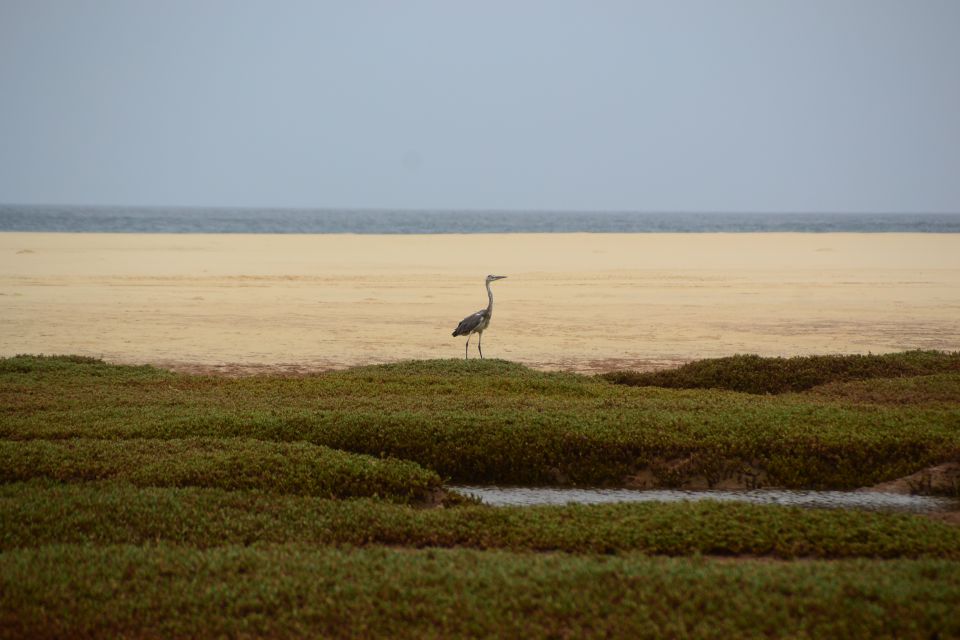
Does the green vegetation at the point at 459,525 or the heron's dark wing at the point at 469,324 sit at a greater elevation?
the heron's dark wing at the point at 469,324

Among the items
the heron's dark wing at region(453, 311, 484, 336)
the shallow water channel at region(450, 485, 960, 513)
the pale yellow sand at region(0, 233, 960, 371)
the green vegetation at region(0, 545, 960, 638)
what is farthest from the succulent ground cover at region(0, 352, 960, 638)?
the pale yellow sand at region(0, 233, 960, 371)

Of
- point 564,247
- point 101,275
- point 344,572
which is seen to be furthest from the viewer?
point 564,247

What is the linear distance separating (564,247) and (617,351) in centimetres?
4284

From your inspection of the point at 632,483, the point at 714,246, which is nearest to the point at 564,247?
the point at 714,246

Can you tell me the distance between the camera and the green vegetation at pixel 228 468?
9.36 metres

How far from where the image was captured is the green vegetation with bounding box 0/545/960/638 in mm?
6105

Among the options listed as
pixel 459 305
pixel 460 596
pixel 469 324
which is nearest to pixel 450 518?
pixel 460 596

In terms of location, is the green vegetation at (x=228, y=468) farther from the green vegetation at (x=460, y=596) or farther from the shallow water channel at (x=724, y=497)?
the green vegetation at (x=460, y=596)

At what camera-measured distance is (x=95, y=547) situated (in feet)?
24.8

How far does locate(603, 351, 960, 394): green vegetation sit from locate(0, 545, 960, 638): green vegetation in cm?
871

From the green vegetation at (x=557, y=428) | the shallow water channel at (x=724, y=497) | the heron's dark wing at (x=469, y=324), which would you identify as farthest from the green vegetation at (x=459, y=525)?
the heron's dark wing at (x=469, y=324)

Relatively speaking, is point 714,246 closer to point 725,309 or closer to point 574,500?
point 725,309

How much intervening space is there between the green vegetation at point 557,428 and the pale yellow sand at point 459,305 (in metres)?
Answer: 5.61

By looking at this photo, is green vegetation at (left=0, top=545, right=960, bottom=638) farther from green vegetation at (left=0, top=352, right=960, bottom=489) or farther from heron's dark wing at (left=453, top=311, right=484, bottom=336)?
heron's dark wing at (left=453, top=311, right=484, bottom=336)
